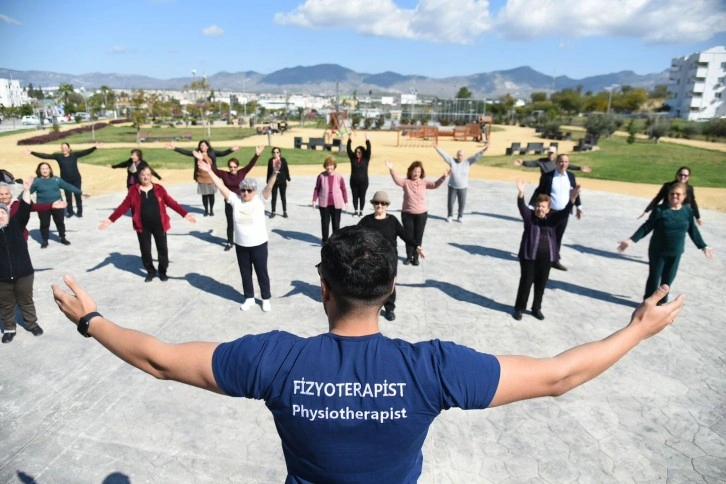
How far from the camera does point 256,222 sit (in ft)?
22.6

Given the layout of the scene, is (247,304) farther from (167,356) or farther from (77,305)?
(167,356)

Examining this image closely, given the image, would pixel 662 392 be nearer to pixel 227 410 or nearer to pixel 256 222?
pixel 227 410

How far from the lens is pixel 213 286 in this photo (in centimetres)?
824

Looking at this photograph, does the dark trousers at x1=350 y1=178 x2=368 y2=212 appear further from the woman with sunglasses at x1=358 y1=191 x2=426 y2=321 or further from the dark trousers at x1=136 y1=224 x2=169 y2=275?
the woman with sunglasses at x1=358 y1=191 x2=426 y2=321

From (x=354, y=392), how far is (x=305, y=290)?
6556mm

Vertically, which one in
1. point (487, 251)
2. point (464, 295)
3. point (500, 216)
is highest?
point (500, 216)

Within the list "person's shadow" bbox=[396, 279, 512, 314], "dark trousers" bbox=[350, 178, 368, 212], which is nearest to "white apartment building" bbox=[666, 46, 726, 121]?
"dark trousers" bbox=[350, 178, 368, 212]

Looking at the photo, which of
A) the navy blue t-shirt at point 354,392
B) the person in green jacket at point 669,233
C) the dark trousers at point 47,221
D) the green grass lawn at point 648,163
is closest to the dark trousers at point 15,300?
the dark trousers at point 47,221

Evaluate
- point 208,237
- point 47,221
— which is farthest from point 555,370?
point 47,221

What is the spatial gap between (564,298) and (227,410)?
580 cm

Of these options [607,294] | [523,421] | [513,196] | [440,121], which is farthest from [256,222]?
[440,121]

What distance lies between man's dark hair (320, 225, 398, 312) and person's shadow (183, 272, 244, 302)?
6.17 meters

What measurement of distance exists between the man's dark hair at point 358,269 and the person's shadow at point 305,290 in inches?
231

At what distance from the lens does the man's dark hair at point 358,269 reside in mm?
1782
